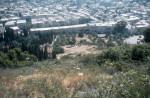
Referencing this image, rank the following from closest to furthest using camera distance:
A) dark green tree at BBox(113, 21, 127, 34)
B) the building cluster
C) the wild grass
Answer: the wild grass
dark green tree at BBox(113, 21, 127, 34)
the building cluster

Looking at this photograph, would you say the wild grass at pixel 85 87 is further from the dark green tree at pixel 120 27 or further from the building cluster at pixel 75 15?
the building cluster at pixel 75 15

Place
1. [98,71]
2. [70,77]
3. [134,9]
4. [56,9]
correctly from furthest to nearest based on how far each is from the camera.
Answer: [56,9] → [134,9] → [98,71] → [70,77]

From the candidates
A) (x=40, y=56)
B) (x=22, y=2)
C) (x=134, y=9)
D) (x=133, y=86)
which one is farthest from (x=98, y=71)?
(x=22, y=2)

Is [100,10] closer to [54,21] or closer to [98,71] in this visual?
[54,21]

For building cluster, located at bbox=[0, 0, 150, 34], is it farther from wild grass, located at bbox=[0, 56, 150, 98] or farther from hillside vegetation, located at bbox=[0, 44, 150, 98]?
wild grass, located at bbox=[0, 56, 150, 98]

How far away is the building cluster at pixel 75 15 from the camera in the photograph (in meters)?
33.0

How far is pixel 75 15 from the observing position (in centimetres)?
4009

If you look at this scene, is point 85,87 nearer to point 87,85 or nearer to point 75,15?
point 87,85

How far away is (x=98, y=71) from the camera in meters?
6.75

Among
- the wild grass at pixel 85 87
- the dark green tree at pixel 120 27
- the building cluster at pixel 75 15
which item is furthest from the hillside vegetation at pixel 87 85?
the building cluster at pixel 75 15

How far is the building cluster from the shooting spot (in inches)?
1298

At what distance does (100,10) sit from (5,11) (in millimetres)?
15198

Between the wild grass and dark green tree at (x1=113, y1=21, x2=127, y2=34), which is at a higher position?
the wild grass

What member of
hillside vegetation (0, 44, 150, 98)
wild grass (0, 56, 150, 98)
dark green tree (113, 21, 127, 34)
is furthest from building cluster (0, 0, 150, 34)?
wild grass (0, 56, 150, 98)
